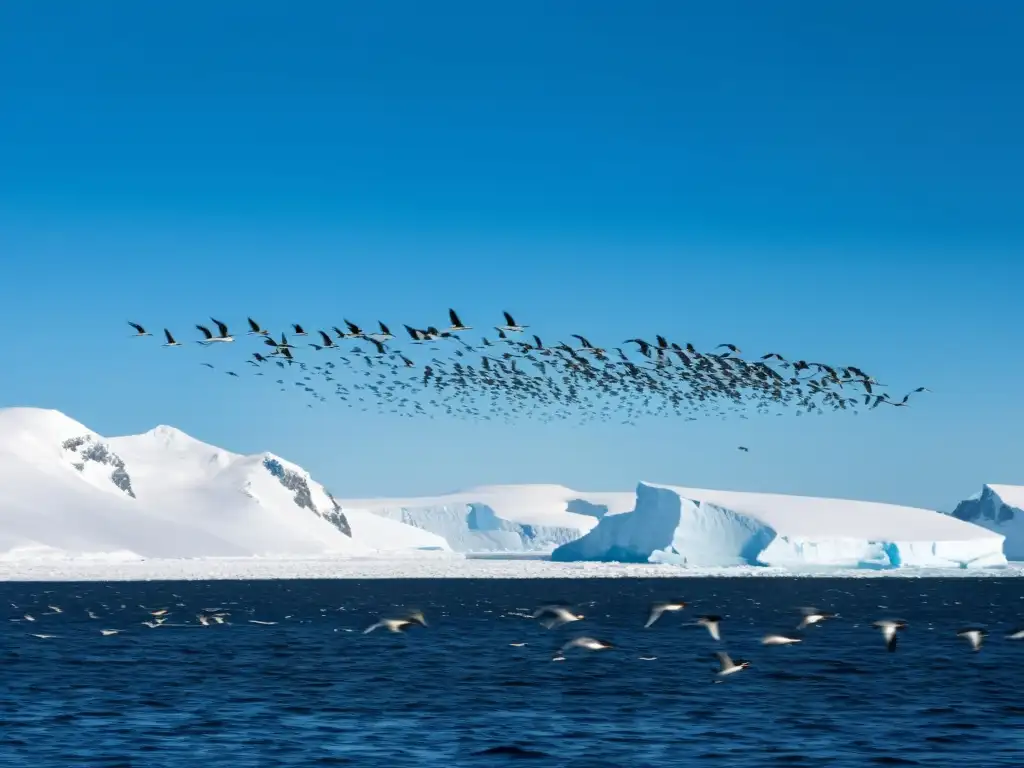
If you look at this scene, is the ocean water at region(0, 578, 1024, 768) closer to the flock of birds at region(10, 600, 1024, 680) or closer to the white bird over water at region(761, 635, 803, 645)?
the flock of birds at region(10, 600, 1024, 680)

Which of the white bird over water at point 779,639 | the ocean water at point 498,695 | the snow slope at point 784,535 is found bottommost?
the ocean water at point 498,695

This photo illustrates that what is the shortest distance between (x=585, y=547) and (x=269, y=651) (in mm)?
113731

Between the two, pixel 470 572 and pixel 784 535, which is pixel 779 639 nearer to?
A: pixel 784 535

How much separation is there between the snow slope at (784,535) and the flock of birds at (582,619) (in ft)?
187

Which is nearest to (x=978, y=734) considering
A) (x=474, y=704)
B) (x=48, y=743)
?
(x=474, y=704)

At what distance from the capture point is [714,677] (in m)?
44.0

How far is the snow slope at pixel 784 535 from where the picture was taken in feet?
473

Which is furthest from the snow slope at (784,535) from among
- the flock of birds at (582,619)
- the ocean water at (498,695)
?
the ocean water at (498,695)

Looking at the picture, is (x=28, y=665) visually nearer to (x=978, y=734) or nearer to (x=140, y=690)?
(x=140, y=690)

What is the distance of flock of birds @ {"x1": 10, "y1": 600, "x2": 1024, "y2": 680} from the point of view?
33031 mm

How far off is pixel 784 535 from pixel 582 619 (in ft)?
235

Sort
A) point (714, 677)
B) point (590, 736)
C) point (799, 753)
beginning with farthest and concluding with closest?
point (714, 677) → point (590, 736) → point (799, 753)

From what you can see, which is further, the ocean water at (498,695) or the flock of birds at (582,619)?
the flock of birds at (582,619)

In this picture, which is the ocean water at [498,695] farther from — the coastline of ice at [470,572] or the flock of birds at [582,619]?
the coastline of ice at [470,572]
